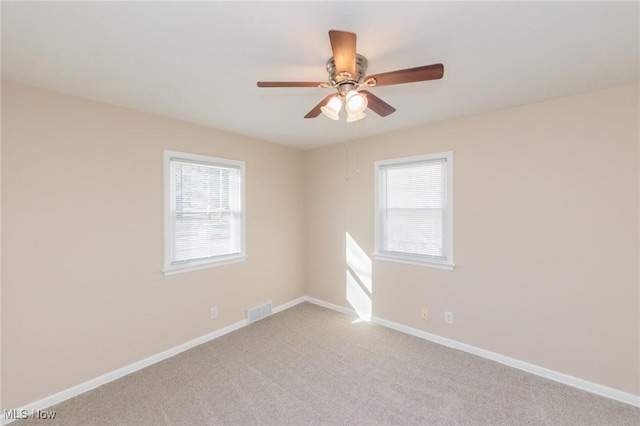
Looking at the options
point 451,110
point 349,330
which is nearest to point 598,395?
point 349,330

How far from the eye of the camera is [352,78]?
1.54 metres

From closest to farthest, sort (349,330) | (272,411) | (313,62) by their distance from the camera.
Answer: (313,62) → (272,411) → (349,330)

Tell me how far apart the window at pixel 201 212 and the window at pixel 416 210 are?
185 cm

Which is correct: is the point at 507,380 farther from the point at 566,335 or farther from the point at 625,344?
the point at 625,344

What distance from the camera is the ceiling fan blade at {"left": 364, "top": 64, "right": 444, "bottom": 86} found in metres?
1.38

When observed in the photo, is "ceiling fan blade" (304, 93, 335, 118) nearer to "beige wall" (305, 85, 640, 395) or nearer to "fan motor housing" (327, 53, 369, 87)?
"fan motor housing" (327, 53, 369, 87)

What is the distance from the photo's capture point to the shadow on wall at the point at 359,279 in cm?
364

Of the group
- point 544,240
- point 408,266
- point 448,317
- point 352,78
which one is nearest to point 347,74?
point 352,78

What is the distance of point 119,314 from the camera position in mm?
2494

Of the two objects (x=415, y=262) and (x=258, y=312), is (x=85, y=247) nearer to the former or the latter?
(x=258, y=312)

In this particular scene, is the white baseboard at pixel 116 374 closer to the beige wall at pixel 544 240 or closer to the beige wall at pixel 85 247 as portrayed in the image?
the beige wall at pixel 85 247

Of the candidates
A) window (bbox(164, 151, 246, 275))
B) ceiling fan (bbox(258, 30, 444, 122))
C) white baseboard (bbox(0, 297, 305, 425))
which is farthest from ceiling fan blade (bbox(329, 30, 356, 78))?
white baseboard (bbox(0, 297, 305, 425))

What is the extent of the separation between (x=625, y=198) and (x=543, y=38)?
1542mm

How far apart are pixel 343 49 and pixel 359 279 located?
300 centimetres
